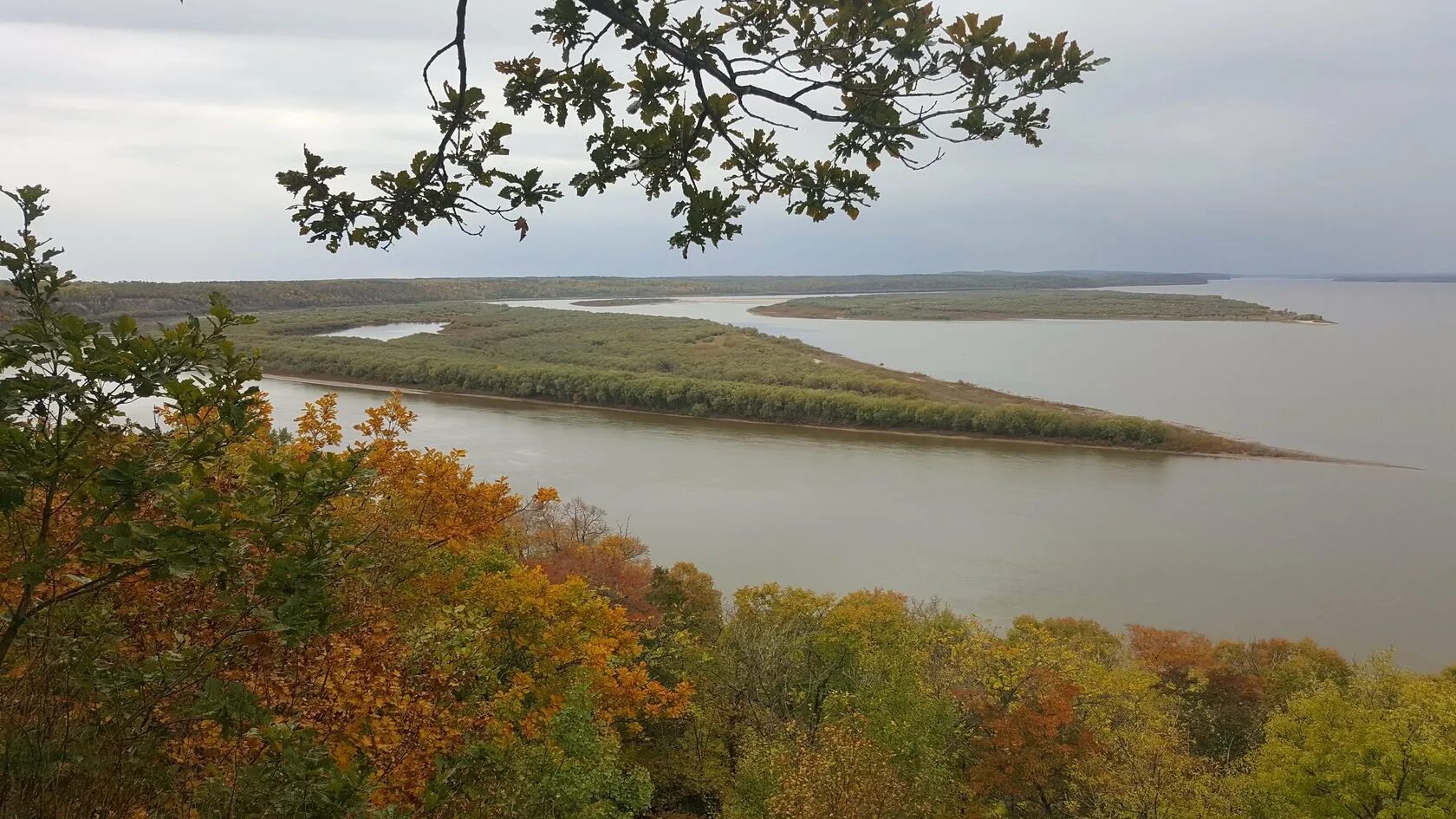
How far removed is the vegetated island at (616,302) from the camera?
115450 millimetres

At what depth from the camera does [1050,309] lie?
100m

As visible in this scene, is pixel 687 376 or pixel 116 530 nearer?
pixel 116 530

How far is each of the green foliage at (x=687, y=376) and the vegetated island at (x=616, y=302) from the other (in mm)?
46688

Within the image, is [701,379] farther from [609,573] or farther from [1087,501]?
[609,573]

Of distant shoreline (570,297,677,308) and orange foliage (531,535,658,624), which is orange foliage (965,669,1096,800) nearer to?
orange foliage (531,535,658,624)

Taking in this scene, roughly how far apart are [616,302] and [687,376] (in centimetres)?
8096

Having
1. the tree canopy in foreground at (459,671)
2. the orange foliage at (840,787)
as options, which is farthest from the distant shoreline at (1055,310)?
the orange foliage at (840,787)

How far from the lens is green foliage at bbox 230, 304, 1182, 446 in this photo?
35.3m

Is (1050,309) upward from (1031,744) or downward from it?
upward

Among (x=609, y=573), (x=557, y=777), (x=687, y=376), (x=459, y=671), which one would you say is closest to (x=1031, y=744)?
(x=557, y=777)

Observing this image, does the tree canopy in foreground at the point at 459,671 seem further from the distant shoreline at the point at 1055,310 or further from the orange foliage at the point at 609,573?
the distant shoreline at the point at 1055,310

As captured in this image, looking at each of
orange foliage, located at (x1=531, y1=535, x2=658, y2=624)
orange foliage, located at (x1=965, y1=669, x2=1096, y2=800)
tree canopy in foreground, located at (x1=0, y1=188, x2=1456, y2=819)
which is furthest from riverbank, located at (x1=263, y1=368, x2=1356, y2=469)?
orange foliage, located at (x1=965, y1=669, x2=1096, y2=800)

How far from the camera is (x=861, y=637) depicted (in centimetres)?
1214

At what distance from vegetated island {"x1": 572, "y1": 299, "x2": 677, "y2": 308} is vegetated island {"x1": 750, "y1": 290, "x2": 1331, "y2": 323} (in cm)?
2209
